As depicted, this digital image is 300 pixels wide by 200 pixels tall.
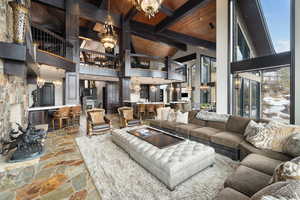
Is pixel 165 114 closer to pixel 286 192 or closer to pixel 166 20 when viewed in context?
pixel 286 192

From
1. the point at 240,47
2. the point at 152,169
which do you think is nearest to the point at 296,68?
the point at 240,47

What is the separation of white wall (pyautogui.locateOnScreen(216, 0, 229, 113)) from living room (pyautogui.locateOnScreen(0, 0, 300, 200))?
40 mm

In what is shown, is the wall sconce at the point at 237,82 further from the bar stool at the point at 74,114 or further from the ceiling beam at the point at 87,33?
the ceiling beam at the point at 87,33

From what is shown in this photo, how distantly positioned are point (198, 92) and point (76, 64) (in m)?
9.20

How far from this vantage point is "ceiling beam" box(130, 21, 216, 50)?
27.4 feet

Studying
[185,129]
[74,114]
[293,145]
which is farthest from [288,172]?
[74,114]

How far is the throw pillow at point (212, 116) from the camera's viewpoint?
3.67 metres

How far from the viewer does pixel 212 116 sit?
3898 mm

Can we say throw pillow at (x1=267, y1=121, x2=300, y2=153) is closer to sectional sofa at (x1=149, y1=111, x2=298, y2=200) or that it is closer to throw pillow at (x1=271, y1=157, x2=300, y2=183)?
sectional sofa at (x1=149, y1=111, x2=298, y2=200)

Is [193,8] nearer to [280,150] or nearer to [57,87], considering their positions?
[280,150]

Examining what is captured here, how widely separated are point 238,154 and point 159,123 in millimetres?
2528

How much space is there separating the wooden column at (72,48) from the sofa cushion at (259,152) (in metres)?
6.34

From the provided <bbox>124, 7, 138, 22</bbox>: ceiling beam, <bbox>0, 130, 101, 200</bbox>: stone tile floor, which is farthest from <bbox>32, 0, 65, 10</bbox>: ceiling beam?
<bbox>0, 130, 101, 200</bbox>: stone tile floor

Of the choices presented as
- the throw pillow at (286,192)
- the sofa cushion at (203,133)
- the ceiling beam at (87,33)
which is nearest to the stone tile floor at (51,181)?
the throw pillow at (286,192)
